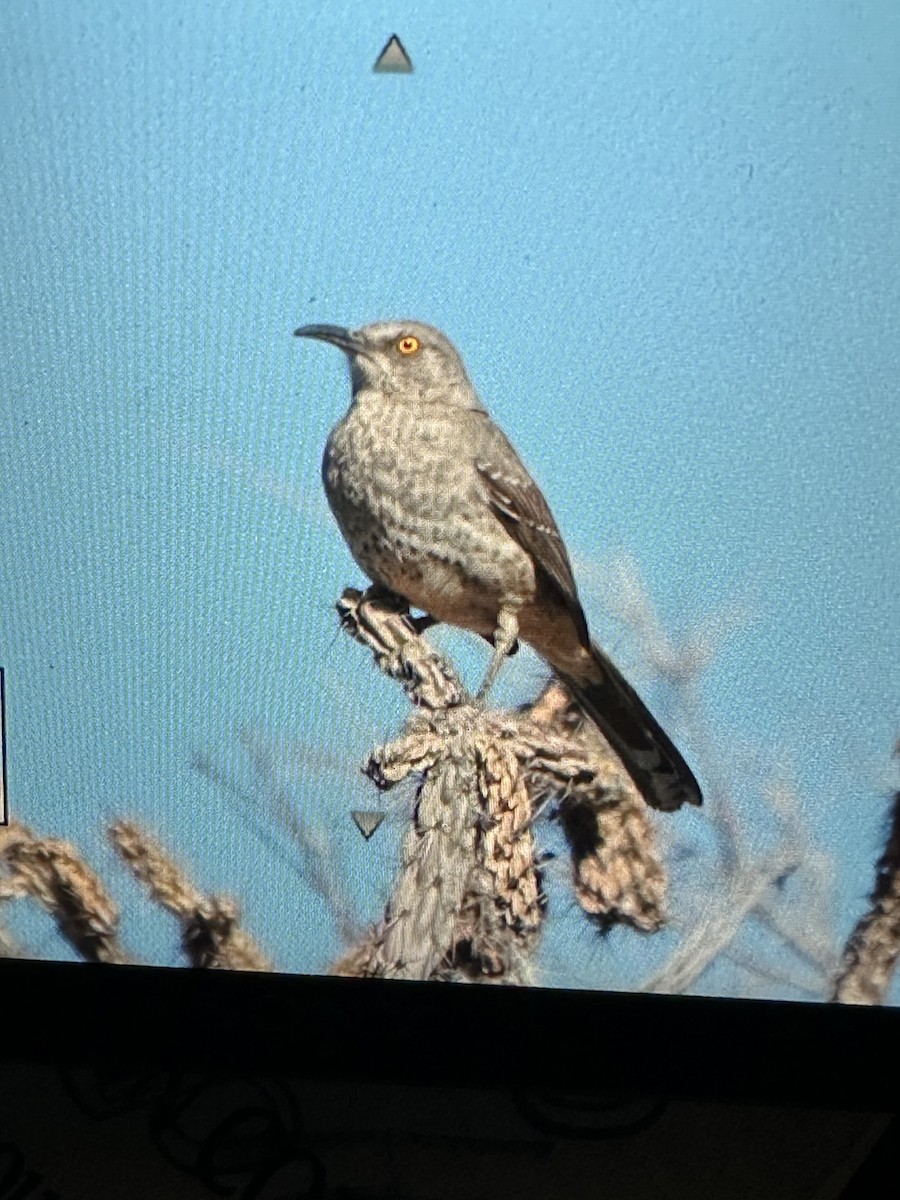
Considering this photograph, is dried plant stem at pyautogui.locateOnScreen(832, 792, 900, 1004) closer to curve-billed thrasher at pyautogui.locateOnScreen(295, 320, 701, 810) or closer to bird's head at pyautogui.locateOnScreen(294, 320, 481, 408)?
curve-billed thrasher at pyautogui.locateOnScreen(295, 320, 701, 810)

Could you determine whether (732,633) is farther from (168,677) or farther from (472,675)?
(168,677)

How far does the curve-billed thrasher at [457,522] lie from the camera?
114cm

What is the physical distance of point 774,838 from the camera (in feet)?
3.77

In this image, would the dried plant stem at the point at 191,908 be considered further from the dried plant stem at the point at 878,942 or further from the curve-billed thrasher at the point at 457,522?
the dried plant stem at the point at 878,942

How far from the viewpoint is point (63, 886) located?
3.97 ft

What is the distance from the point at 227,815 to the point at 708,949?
444mm

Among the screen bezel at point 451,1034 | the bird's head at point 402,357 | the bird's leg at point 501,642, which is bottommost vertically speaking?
the screen bezel at point 451,1034

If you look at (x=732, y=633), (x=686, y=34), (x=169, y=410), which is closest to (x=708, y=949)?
(x=732, y=633)

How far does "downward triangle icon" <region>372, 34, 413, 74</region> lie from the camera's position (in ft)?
3.48

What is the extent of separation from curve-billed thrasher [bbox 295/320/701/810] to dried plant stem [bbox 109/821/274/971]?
31cm

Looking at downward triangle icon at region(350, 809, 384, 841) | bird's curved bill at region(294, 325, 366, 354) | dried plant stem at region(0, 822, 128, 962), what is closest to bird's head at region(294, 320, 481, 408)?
bird's curved bill at region(294, 325, 366, 354)

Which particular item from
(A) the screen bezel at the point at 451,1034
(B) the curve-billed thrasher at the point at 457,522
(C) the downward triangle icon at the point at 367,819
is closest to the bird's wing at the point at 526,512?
(B) the curve-billed thrasher at the point at 457,522

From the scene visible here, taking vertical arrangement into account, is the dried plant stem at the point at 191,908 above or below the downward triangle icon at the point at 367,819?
below

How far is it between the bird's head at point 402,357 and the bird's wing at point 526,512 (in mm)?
49
